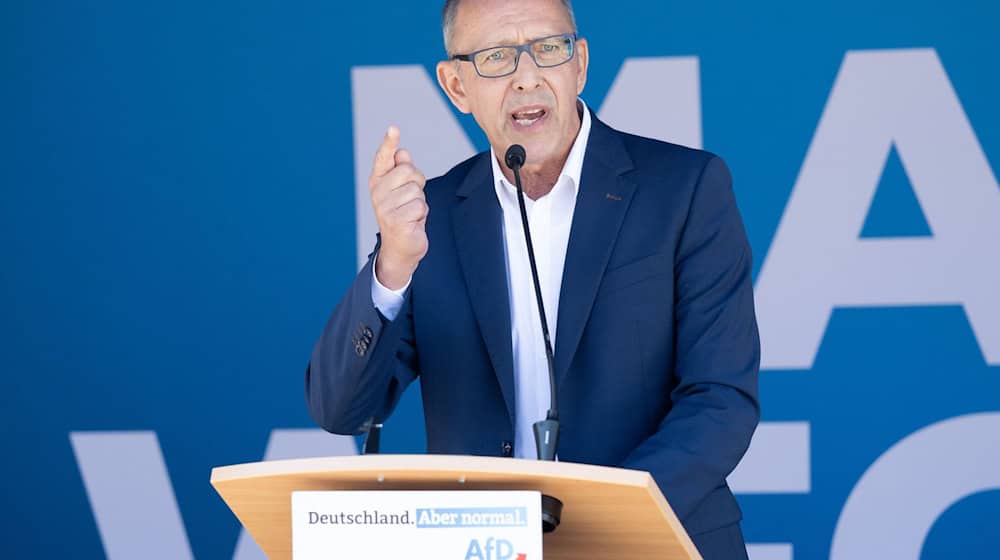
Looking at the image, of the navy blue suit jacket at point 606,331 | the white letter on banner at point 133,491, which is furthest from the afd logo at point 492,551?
the white letter on banner at point 133,491

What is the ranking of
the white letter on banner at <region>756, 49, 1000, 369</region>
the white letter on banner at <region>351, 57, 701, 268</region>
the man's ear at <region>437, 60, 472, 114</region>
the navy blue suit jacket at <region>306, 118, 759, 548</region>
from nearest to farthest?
the navy blue suit jacket at <region>306, 118, 759, 548</region> → the man's ear at <region>437, 60, 472, 114</region> → the white letter on banner at <region>756, 49, 1000, 369</region> → the white letter on banner at <region>351, 57, 701, 268</region>

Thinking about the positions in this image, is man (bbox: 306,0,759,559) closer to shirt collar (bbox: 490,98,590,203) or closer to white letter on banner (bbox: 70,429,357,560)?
shirt collar (bbox: 490,98,590,203)

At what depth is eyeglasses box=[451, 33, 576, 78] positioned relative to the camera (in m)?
2.46

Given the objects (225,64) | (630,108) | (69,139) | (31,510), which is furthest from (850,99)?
(31,510)

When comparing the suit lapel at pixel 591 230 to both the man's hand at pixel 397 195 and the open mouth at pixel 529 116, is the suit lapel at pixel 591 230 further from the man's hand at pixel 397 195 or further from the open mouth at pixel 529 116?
the man's hand at pixel 397 195

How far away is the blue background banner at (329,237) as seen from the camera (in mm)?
3734

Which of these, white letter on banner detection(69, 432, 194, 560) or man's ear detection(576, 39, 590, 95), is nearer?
man's ear detection(576, 39, 590, 95)

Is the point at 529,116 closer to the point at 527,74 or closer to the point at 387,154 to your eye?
the point at 527,74

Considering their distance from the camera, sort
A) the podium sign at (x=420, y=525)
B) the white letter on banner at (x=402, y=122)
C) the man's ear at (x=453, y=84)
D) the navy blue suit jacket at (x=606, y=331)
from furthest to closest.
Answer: the white letter on banner at (x=402, y=122) < the man's ear at (x=453, y=84) < the navy blue suit jacket at (x=606, y=331) < the podium sign at (x=420, y=525)

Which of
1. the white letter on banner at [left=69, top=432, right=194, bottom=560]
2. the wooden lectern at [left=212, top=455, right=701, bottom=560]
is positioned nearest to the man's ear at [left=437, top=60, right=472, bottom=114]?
the wooden lectern at [left=212, top=455, right=701, bottom=560]

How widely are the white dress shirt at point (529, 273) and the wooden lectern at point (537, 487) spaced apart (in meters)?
0.69

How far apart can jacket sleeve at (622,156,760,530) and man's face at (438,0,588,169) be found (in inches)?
11.5

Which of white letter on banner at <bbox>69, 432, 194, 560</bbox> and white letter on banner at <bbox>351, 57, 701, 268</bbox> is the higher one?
white letter on banner at <bbox>351, 57, 701, 268</bbox>

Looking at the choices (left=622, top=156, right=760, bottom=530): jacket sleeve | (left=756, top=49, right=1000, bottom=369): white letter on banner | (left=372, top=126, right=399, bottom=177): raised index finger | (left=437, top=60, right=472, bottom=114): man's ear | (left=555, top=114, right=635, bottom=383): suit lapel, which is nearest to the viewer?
(left=372, top=126, right=399, bottom=177): raised index finger
